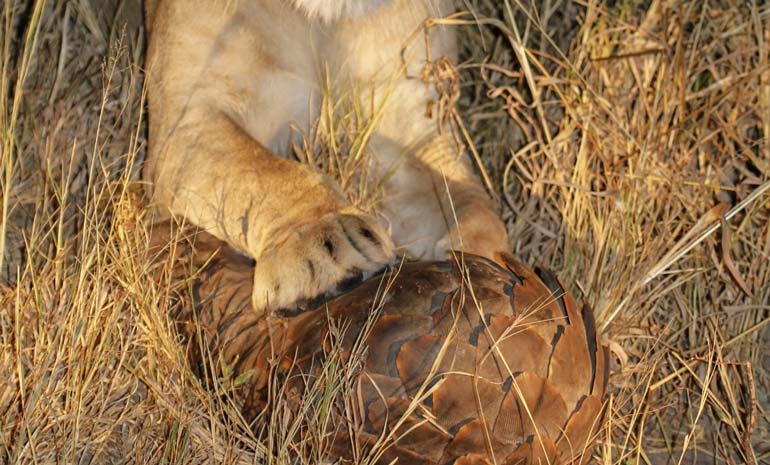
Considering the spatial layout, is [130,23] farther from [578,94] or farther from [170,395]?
[170,395]

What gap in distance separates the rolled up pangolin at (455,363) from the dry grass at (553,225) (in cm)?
9

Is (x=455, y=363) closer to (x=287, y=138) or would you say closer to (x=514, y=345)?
(x=514, y=345)

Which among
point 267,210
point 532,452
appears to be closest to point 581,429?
point 532,452

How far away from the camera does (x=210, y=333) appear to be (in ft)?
4.13

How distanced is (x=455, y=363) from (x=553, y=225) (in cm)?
87

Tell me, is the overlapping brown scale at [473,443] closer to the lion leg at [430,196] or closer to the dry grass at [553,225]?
the dry grass at [553,225]

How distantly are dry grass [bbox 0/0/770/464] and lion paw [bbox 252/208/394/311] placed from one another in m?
0.14

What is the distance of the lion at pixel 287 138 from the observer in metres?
1.29

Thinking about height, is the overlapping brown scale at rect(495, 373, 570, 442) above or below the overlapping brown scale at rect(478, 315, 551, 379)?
below

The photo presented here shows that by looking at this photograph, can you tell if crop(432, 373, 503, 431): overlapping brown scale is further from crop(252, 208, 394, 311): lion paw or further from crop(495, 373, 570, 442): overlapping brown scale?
crop(252, 208, 394, 311): lion paw

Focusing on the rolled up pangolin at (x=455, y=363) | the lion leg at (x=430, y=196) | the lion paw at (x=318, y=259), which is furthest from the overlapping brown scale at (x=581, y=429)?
the lion leg at (x=430, y=196)

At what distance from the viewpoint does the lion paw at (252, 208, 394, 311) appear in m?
1.23

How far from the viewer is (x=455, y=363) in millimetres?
1025

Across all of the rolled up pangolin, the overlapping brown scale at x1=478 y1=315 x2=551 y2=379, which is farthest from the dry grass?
the overlapping brown scale at x1=478 y1=315 x2=551 y2=379
